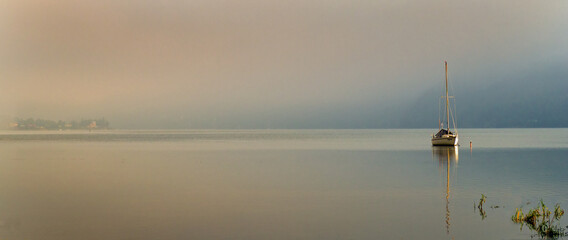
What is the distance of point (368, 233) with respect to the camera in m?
19.9

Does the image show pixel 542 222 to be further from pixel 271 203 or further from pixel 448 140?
pixel 448 140

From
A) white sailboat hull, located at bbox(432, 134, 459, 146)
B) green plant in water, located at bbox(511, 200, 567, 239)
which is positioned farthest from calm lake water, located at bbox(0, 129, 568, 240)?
white sailboat hull, located at bbox(432, 134, 459, 146)

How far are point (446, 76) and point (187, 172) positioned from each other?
60871 mm

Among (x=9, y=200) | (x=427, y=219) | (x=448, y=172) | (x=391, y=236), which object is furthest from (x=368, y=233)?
(x=448, y=172)

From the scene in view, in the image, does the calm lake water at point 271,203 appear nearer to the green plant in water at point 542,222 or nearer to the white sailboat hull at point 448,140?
the green plant in water at point 542,222

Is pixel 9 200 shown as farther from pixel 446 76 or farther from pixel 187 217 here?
pixel 446 76

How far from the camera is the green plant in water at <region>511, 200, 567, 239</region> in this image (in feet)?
63.5

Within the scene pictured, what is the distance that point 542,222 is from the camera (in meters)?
20.9

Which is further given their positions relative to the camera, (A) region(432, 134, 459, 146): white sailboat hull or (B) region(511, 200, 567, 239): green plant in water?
(A) region(432, 134, 459, 146): white sailboat hull

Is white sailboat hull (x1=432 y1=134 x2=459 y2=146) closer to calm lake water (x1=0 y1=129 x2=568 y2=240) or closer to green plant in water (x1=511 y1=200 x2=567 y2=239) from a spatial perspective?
calm lake water (x1=0 y1=129 x2=568 y2=240)

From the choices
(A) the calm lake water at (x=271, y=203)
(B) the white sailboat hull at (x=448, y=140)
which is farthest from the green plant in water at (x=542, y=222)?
(B) the white sailboat hull at (x=448, y=140)

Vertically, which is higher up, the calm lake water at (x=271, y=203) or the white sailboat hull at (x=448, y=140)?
the white sailboat hull at (x=448, y=140)

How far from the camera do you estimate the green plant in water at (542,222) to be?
762 inches

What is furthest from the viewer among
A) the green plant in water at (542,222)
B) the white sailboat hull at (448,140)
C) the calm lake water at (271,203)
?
the white sailboat hull at (448,140)
